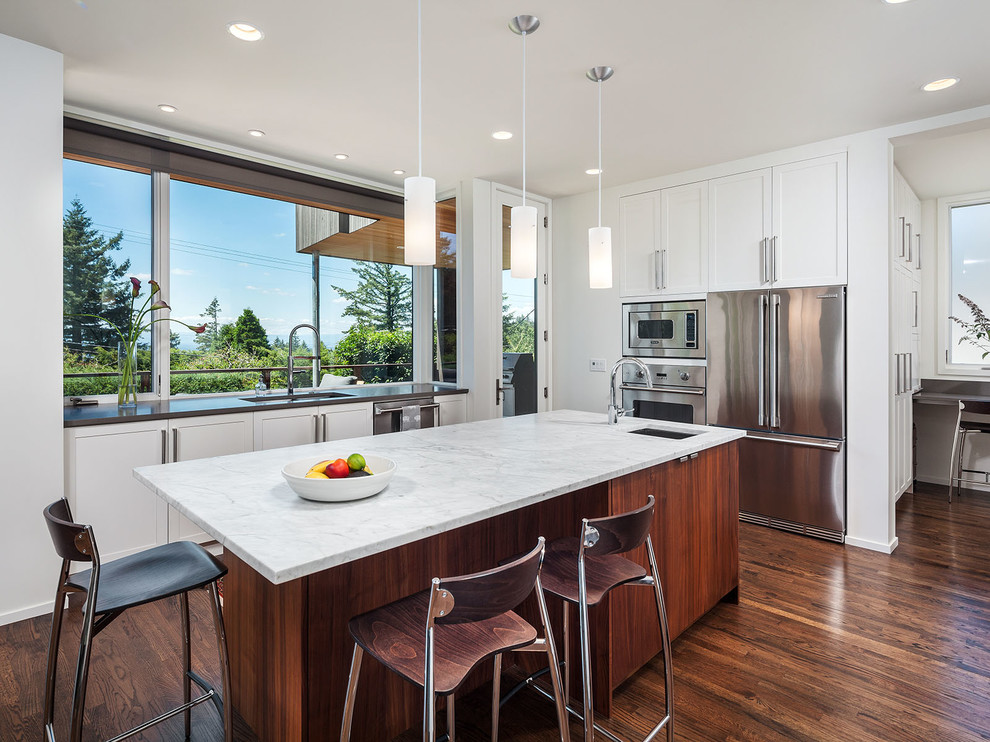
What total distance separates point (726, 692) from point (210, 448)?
2.82 m

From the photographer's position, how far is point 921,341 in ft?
16.1

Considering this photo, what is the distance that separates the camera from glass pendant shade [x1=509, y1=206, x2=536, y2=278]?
2295mm

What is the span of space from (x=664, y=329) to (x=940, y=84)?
214 centimetres

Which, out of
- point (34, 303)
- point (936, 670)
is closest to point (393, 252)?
point (34, 303)

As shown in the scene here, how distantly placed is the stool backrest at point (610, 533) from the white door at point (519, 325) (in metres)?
3.08

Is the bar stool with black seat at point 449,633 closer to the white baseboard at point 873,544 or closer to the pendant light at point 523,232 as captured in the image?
the pendant light at point 523,232

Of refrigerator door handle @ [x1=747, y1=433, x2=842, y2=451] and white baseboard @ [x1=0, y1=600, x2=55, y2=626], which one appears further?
refrigerator door handle @ [x1=747, y1=433, x2=842, y2=451]

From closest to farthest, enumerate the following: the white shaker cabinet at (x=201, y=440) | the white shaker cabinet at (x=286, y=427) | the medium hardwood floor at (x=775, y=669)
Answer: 1. the medium hardwood floor at (x=775, y=669)
2. the white shaker cabinet at (x=201, y=440)
3. the white shaker cabinet at (x=286, y=427)

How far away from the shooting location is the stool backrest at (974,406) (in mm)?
→ 4125

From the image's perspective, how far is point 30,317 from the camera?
8.20 ft

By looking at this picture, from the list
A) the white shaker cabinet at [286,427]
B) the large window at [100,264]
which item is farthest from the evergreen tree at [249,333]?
the white shaker cabinet at [286,427]

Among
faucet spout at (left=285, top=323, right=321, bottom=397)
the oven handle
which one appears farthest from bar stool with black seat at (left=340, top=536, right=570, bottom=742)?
the oven handle

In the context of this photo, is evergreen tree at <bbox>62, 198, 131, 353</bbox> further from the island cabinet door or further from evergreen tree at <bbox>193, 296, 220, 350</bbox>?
the island cabinet door

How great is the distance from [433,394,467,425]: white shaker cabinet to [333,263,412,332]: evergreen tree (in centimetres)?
97
